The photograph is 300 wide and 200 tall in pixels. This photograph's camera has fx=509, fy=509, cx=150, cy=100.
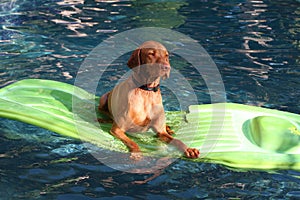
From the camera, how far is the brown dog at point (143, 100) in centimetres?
407

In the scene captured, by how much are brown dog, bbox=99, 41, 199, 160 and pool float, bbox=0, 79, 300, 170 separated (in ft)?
0.32

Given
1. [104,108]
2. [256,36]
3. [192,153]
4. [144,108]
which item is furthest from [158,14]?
[192,153]

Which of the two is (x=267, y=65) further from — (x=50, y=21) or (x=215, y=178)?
(x=50, y=21)

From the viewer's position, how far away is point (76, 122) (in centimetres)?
462

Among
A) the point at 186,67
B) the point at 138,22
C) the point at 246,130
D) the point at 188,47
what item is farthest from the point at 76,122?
the point at 138,22

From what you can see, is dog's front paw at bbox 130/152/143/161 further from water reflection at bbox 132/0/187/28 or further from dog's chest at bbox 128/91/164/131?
water reflection at bbox 132/0/187/28

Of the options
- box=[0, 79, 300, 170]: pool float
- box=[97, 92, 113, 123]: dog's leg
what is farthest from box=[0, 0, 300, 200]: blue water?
box=[97, 92, 113, 123]: dog's leg

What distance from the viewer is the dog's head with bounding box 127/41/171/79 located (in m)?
4.04

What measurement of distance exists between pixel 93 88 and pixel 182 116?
5.12ft

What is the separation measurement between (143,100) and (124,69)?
9.44 feet

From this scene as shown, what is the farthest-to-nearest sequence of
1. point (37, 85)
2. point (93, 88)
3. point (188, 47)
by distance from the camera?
point (188, 47)
point (93, 88)
point (37, 85)

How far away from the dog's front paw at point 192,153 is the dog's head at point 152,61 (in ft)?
2.12

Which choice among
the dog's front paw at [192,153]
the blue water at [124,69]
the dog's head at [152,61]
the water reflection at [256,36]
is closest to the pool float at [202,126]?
the dog's front paw at [192,153]

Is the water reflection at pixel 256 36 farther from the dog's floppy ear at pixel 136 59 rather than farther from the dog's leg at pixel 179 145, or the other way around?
the dog's floppy ear at pixel 136 59
